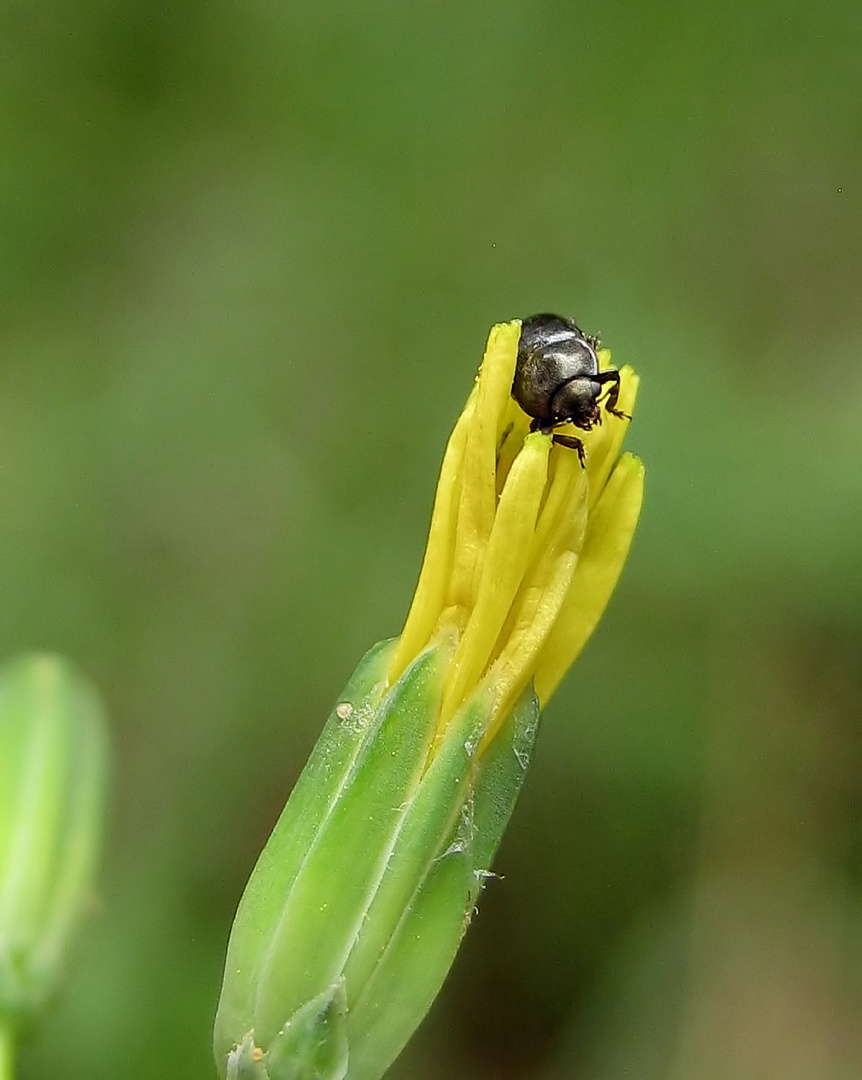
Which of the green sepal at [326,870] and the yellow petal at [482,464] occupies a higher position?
the yellow petal at [482,464]

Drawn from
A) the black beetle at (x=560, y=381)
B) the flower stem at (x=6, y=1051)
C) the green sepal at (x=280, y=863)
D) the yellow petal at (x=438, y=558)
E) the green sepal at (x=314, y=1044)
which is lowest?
the flower stem at (x=6, y=1051)

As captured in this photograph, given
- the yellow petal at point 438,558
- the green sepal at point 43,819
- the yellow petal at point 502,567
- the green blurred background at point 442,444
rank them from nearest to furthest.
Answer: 1. the yellow petal at point 502,567
2. the yellow petal at point 438,558
3. the green sepal at point 43,819
4. the green blurred background at point 442,444

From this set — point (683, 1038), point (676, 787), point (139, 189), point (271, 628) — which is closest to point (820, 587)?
point (676, 787)

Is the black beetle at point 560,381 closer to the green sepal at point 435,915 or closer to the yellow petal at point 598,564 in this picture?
the yellow petal at point 598,564

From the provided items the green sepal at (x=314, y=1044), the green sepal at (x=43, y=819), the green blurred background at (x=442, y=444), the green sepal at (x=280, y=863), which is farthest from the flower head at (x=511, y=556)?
the green blurred background at (x=442, y=444)

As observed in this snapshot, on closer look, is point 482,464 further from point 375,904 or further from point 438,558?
point 375,904

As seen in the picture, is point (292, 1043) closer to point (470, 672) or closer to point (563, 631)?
point (470, 672)

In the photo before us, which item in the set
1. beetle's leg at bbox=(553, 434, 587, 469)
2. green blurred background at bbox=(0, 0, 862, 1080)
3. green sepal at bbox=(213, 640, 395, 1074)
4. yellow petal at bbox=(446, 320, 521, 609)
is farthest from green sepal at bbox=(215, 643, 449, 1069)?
green blurred background at bbox=(0, 0, 862, 1080)
